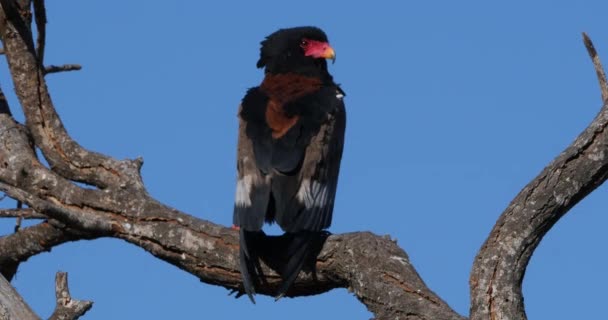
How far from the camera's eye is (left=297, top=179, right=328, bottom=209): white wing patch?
5.28 m

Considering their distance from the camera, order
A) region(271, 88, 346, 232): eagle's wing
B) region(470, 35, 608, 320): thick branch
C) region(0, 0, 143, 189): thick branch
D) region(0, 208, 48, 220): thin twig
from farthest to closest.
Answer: region(0, 0, 143, 189): thick branch < region(0, 208, 48, 220): thin twig < region(271, 88, 346, 232): eagle's wing < region(470, 35, 608, 320): thick branch

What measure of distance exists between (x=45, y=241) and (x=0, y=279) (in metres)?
1.14

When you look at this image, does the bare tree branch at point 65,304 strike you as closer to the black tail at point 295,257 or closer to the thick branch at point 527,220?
the black tail at point 295,257

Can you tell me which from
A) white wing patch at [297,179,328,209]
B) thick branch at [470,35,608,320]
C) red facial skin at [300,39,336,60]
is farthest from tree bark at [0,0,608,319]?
red facial skin at [300,39,336,60]

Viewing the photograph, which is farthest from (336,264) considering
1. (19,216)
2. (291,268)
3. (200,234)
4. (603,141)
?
(19,216)

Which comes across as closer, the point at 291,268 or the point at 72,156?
the point at 291,268

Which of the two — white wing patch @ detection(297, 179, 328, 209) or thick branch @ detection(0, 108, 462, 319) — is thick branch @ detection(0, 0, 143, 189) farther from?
white wing patch @ detection(297, 179, 328, 209)

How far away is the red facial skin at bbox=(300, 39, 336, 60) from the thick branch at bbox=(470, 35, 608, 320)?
241 cm

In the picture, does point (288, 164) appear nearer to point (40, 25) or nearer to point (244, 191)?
point (244, 191)

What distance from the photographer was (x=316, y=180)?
17.9ft

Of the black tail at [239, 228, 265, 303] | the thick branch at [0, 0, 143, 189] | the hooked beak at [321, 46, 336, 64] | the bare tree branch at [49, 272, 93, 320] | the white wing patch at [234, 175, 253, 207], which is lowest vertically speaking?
the bare tree branch at [49, 272, 93, 320]

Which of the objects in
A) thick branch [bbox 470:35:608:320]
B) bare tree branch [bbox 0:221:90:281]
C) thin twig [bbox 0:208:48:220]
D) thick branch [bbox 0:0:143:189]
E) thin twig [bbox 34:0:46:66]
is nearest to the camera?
thick branch [bbox 470:35:608:320]

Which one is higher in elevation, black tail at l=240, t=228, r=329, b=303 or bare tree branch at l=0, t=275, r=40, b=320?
black tail at l=240, t=228, r=329, b=303

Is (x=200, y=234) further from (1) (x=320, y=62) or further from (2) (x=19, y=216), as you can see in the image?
(1) (x=320, y=62)
